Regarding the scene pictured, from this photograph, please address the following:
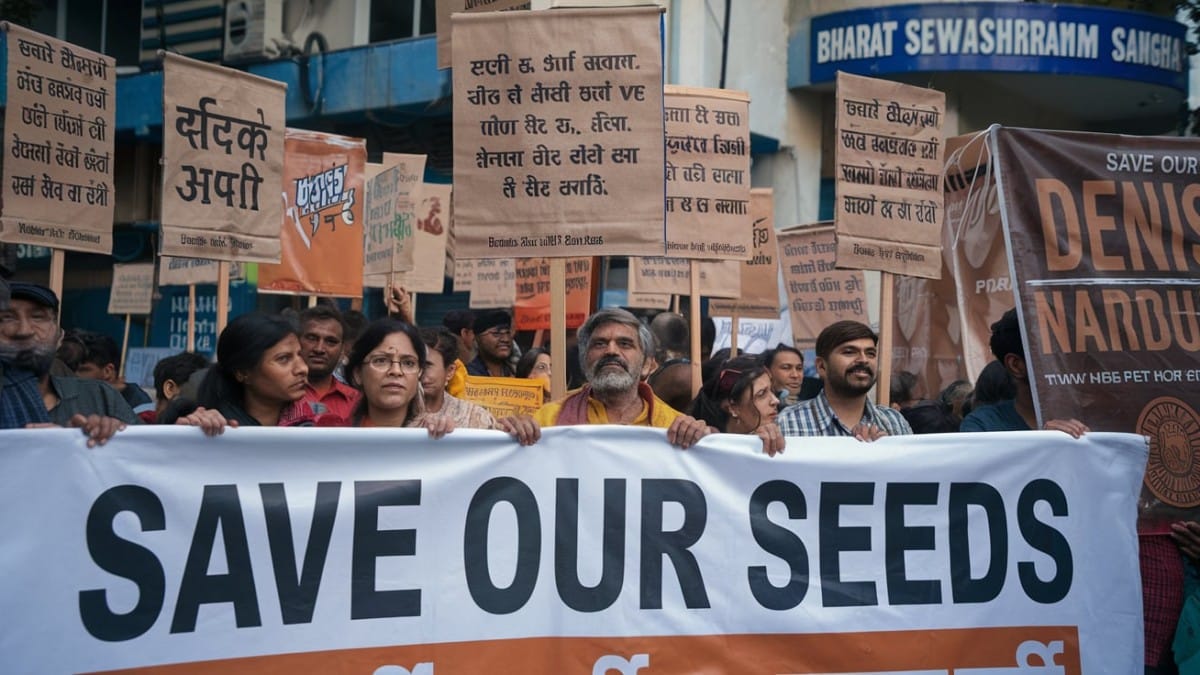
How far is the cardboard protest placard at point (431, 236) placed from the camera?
387 inches

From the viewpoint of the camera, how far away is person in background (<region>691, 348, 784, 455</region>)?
5.41 meters

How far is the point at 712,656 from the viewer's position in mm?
3926

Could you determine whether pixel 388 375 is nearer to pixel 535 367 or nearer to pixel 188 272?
pixel 535 367

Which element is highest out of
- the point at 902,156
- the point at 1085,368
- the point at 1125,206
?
the point at 902,156

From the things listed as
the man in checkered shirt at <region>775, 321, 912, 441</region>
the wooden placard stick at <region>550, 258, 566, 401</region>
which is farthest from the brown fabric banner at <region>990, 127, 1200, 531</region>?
the wooden placard stick at <region>550, 258, 566, 401</region>

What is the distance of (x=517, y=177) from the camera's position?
510 centimetres

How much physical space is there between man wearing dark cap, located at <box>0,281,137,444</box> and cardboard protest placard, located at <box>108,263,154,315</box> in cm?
975

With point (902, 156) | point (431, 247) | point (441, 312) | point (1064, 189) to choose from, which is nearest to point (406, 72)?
point (441, 312)

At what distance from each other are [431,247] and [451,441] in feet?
20.3

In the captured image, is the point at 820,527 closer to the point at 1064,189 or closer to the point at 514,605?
the point at 514,605

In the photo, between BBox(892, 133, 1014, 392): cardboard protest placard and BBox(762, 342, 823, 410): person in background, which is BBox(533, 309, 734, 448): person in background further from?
BBox(762, 342, 823, 410): person in background

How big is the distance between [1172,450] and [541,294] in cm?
578

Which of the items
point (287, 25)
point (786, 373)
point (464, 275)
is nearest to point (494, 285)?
point (464, 275)

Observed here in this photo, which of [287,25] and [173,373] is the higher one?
[287,25]
